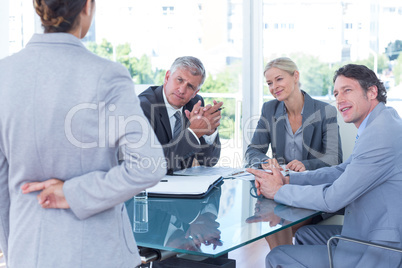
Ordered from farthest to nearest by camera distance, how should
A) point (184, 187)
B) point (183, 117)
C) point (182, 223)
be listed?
point (183, 117)
point (184, 187)
point (182, 223)

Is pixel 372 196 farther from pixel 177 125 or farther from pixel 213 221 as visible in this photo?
pixel 177 125

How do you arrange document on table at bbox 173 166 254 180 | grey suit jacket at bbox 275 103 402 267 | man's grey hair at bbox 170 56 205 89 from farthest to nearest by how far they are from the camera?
man's grey hair at bbox 170 56 205 89, document on table at bbox 173 166 254 180, grey suit jacket at bbox 275 103 402 267

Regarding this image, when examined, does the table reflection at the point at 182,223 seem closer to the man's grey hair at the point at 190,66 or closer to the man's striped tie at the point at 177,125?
the man's striped tie at the point at 177,125

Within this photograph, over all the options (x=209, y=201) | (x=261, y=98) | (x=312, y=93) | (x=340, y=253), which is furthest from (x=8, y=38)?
(x=340, y=253)

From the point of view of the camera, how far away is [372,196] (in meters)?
1.95

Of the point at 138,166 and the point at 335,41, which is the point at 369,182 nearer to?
the point at 138,166

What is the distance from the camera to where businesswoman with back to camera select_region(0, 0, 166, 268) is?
113 cm

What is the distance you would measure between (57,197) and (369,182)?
1255 millimetres

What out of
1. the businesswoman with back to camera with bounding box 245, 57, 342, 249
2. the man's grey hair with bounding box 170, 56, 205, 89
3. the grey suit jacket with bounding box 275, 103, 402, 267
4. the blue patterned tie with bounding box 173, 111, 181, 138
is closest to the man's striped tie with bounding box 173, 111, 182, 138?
the blue patterned tie with bounding box 173, 111, 181, 138

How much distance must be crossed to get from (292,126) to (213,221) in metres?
1.64

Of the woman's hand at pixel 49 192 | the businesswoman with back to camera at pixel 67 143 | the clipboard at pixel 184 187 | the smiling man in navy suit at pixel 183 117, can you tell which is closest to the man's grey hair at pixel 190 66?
the smiling man in navy suit at pixel 183 117

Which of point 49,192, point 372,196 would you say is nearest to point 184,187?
point 372,196

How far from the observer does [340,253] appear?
1.96 meters

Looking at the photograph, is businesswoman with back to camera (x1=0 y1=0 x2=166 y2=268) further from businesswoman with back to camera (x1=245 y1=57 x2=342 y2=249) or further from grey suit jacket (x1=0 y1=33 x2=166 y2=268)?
businesswoman with back to camera (x1=245 y1=57 x2=342 y2=249)
